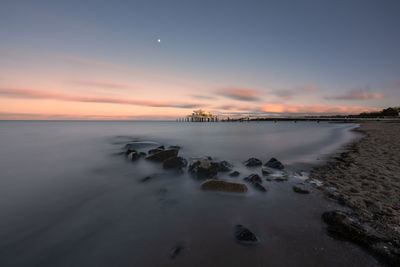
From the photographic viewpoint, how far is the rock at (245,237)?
312cm

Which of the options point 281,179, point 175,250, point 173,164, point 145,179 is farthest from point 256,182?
point 145,179

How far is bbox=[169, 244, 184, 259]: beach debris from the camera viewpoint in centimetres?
289

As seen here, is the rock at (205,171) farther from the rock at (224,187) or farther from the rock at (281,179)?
the rock at (281,179)

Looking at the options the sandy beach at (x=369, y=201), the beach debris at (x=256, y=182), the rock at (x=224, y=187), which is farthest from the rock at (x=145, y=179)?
the sandy beach at (x=369, y=201)

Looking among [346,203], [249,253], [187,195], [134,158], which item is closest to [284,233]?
[249,253]

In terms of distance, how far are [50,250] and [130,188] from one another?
115 inches

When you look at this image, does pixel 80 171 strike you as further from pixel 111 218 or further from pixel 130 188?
pixel 111 218

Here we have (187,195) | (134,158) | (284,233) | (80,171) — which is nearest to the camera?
(284,233)

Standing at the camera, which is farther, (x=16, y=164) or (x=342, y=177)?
(x=16, y=164)

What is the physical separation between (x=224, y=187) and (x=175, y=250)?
8.99 feet

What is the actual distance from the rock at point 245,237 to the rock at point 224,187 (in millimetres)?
Result: 1900

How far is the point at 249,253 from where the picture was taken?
9.42 ft

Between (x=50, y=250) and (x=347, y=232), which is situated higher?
(x=347, y=232)

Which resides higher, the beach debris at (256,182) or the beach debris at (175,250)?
the beach debris at (256,182)
